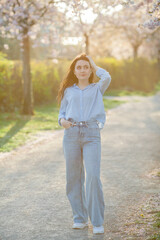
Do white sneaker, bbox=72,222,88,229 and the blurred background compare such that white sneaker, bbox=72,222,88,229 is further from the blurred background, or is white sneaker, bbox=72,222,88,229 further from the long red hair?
the blurred background

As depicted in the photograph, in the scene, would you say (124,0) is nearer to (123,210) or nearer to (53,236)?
(123,210)

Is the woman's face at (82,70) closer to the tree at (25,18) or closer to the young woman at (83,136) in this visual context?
the young woman at (83,136)

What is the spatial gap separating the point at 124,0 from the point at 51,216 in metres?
3.99

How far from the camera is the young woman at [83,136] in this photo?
4.05m

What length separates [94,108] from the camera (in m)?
4.14

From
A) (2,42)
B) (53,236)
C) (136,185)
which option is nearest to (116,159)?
(136,185)

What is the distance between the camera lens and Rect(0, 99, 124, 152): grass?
9769 millimetres

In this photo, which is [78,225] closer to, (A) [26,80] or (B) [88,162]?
(B) [88,162]

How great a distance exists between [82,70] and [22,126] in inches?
321

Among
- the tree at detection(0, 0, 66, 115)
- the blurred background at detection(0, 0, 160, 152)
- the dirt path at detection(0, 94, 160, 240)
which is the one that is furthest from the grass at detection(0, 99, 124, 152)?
the tree at detection(0, 0, 66, 115)

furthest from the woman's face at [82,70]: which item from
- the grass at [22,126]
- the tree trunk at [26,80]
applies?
the tree trunk at [26,80]

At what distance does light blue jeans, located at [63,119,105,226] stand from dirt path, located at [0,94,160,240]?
329 millimetres

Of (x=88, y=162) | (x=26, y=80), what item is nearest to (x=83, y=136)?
(x=88, y=162)

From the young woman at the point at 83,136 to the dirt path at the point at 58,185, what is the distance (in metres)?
0.28
